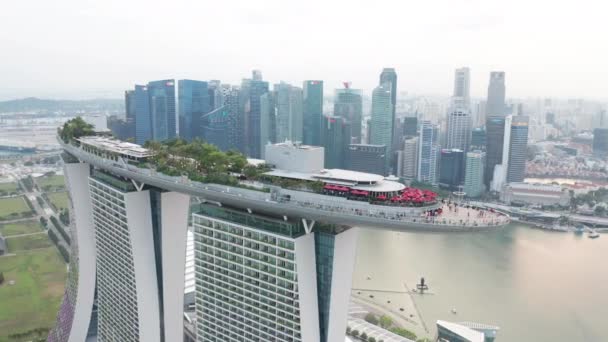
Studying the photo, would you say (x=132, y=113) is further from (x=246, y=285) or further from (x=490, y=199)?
(x=246, y=285)

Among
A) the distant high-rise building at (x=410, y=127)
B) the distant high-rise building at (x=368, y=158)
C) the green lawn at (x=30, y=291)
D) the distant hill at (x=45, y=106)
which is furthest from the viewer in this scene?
the distant hill at (x=45, y=106)

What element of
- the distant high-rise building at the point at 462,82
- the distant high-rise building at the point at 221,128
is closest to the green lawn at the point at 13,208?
the distant high-rise building at the point at 221,128

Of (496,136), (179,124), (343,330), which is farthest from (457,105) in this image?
(343,330)

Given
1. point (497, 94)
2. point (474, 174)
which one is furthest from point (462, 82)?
point (474, 174)

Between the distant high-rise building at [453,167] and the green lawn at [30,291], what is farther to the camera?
the distant high-rise building at [453,167]

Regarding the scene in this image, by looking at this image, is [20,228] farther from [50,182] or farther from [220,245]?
[220,245]

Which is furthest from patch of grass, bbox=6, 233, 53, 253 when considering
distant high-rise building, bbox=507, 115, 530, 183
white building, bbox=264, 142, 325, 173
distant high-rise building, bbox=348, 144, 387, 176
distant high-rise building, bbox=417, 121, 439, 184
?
distant high-rise building, bbox=507, 115, 530, 183

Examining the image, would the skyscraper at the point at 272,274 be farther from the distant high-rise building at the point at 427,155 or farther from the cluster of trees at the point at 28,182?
the cluster of trees at the point at 28,182
